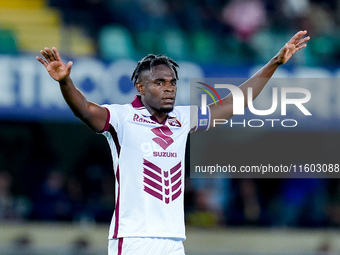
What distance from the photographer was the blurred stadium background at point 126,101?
13.0 meters

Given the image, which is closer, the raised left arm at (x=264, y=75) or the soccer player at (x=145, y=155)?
the soccer player at (x=145, y=155)

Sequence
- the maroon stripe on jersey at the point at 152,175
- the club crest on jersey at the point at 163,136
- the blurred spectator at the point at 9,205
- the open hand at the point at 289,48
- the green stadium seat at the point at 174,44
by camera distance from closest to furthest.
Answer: the maroon stripe on jersey at the point at 152,175 → the club crest on jersey at the point at 163,136 → the open hand at the point at 289,48 → the blurred spectator at the point at 9,205 → the green stadium seat at the point at 174,44

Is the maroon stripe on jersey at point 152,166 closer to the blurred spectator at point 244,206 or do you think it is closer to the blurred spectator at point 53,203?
the blurred spectator at point 53,203

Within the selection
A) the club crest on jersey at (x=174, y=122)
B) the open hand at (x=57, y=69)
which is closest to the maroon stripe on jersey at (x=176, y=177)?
the club crest on jersey at (x=174, y=122)

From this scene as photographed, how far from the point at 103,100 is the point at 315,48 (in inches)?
160

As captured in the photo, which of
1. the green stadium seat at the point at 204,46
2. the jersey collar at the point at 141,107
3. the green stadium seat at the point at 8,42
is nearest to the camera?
the jersey collar at the point at 141,107

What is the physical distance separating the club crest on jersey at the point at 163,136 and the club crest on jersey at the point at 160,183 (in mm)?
193

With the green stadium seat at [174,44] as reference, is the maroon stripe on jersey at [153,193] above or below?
below

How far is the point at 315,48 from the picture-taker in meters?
14.1

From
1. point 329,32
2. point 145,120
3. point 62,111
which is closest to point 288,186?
point 329,32

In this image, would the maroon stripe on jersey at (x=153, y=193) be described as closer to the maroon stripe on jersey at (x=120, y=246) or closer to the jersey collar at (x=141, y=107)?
the maroon stripe on jersey at (x=120, y=246)

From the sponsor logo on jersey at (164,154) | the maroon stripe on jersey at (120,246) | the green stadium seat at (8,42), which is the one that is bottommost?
the maroon stripe on jersey at (120,246)

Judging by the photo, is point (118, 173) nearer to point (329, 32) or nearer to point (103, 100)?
point (103, 100)

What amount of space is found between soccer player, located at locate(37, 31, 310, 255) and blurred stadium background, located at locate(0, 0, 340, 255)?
22.7 feet
